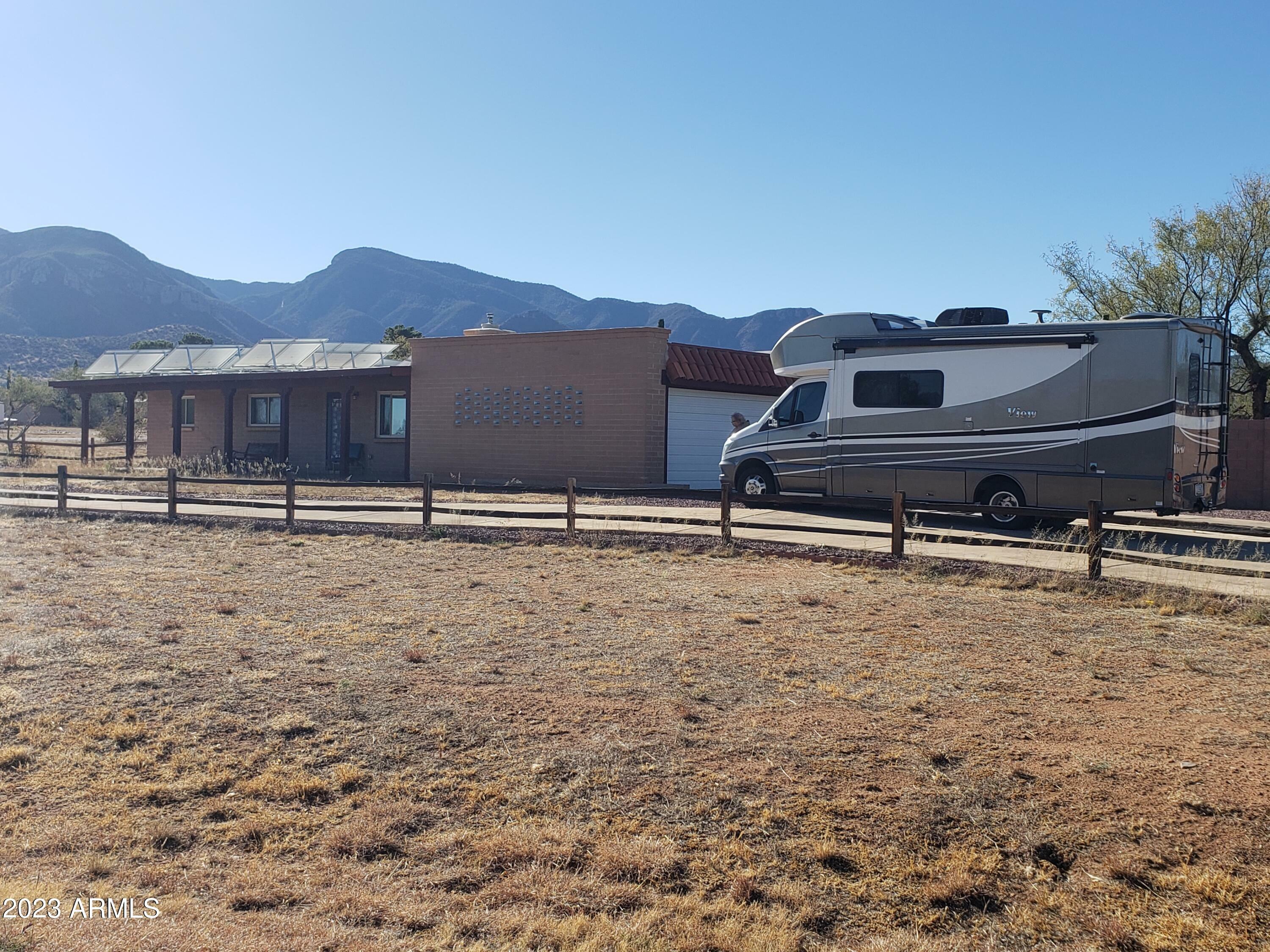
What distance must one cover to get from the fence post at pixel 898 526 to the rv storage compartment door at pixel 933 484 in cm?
282

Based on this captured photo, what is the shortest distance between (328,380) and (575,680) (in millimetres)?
22648

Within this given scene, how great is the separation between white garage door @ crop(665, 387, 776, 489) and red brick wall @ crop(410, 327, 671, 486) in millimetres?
511

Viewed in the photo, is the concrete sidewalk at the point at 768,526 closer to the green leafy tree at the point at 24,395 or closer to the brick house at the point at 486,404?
the brick house at the point at 486,404

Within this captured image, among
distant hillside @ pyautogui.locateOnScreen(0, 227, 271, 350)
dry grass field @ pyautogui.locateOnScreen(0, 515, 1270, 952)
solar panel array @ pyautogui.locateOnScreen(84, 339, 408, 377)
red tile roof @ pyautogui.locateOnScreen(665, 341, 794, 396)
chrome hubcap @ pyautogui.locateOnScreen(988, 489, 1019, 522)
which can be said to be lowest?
dry grass field @ pyautogui.locateOnScreen(0, 515, 1270, 952)

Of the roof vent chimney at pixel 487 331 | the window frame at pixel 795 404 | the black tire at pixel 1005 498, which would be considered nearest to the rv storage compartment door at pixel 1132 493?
the black tire at pixel 1005 498

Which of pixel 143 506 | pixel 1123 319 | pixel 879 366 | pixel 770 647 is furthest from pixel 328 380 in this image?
pixel 770 647

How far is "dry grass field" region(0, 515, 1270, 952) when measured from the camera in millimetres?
3902

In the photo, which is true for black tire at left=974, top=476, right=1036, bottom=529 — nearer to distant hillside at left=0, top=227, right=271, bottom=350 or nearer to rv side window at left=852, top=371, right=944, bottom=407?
rv side window at left=852, top=371, right=944, bottom=407

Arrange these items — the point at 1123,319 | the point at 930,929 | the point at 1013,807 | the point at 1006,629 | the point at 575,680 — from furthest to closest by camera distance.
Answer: the point at 1123,319
the point at 1006,629
the point at 575,680
the point at 1013,807
the point at 930,929

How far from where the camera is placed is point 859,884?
4.14 m

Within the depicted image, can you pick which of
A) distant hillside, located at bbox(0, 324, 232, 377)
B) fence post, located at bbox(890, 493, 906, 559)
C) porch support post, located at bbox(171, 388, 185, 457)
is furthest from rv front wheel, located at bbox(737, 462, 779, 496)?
distant hillside, located at bbox(0, 324, 232, 377)

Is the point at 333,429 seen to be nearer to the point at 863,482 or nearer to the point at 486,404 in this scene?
the point at 486,404

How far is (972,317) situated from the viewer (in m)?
15.2

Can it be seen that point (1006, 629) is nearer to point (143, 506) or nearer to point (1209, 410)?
point (1209, 410)
